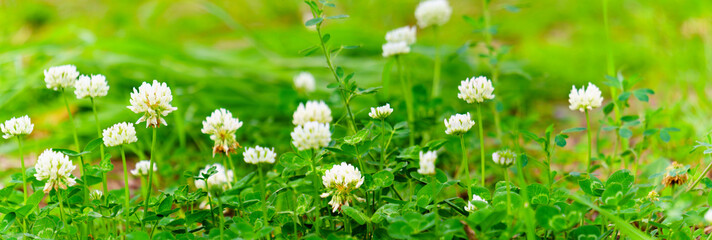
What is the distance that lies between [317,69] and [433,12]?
3.71 feet

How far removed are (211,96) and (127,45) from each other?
0.64 metres


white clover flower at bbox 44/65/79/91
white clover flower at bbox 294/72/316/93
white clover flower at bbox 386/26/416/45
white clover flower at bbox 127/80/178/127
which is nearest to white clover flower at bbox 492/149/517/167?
white clover flower at bbox 127/80/178/127

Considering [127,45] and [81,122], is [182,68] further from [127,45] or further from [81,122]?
[81,122]

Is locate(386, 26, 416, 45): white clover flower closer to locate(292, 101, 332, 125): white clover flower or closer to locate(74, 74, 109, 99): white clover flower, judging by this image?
locate(292, 101, 332, 125): white clover flower

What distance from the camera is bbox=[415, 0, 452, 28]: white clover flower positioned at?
1.71 m

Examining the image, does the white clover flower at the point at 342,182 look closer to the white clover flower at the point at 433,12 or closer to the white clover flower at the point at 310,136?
the white clover flower at the point at 310,136

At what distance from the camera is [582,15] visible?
14.2 feet

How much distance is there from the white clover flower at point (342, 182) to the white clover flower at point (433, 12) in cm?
82

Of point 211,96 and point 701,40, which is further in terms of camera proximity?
point 701,40

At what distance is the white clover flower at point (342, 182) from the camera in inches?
39.3

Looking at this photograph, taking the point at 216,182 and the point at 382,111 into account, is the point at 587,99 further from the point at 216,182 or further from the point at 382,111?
the point at 216,182

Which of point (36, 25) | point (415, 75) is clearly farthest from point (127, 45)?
point (36, 25)

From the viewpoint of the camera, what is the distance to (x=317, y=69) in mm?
2770

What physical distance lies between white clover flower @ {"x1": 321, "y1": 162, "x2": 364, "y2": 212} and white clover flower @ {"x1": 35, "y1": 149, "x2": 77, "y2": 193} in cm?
46
